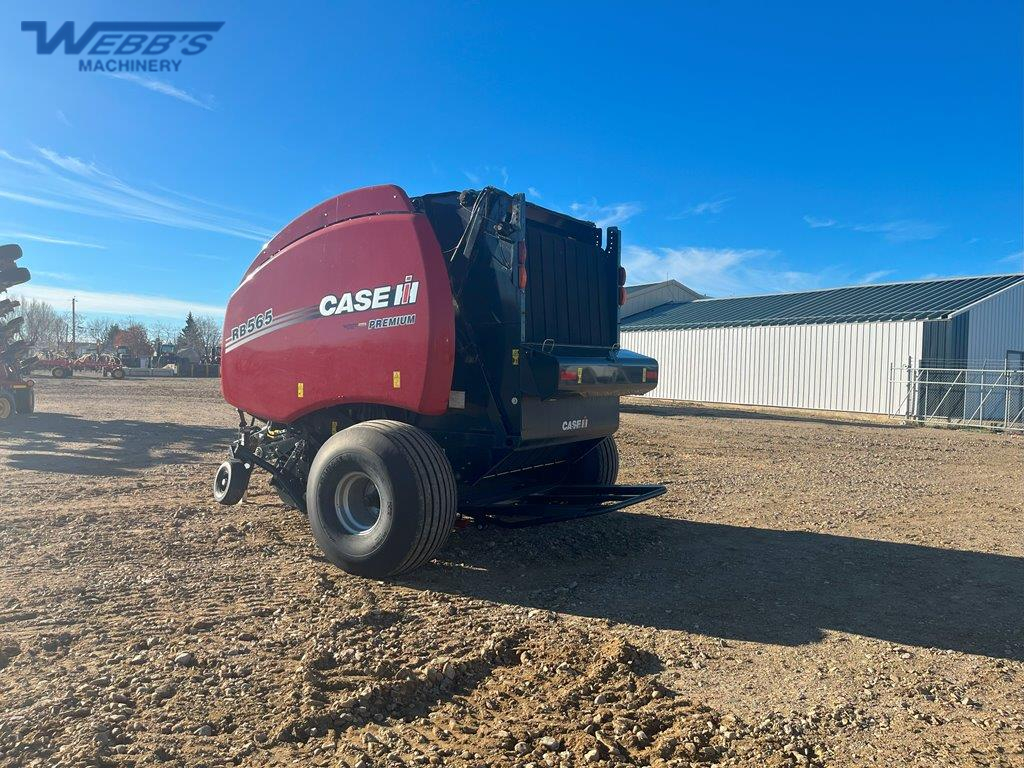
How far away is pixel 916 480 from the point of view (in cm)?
1035

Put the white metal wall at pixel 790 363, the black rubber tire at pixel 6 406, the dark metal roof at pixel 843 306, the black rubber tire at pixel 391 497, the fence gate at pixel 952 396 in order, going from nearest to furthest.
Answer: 1. the black rubber tire at pixel 391 497
2. the black rubber tire at pixel 6 406
3. the fence gate at pixel 952 396
4. the white metal wall at pixel 790 363
5. the dark metal roof at pixel 843 306

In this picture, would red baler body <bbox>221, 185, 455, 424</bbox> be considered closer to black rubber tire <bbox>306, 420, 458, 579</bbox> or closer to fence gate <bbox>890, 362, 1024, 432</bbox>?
black rubber tire <bbox>306, 420, 458, 579</bbox>

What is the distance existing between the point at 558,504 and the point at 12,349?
17.8 m

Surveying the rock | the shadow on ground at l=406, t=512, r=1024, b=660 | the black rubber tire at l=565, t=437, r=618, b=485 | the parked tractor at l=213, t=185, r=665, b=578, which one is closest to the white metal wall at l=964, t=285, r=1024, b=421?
the shadow on ground at l=406, t=512, r=1024, b=660

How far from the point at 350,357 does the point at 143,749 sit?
3.19 m

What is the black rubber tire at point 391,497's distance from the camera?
4844 millimetres

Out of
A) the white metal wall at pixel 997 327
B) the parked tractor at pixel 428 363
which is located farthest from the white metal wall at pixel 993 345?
the parked tractor at pixel 428 363

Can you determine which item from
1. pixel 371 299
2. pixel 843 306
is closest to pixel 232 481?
pixel 371 299

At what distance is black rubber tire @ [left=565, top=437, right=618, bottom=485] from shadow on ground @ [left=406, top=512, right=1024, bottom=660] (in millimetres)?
406

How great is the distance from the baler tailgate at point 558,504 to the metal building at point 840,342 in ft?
67.3

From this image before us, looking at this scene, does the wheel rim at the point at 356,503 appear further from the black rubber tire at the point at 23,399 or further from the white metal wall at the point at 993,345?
the white metal wall at the point at 993,345

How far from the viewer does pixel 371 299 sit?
5.51 metres

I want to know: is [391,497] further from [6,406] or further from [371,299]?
[6,406]

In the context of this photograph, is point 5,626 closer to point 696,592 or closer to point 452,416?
point 452,416
